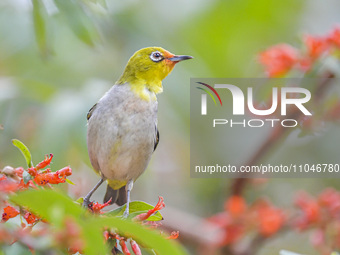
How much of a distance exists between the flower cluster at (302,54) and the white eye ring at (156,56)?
5.17 ft

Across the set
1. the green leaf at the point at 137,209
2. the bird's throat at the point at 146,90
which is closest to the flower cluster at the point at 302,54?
the bird's throat at the point at 146,90

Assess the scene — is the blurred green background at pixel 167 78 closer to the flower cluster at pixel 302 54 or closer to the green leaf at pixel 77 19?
the flower cluster at pixel 302 54

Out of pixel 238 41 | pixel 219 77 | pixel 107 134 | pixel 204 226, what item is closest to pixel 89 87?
pixel 107 134

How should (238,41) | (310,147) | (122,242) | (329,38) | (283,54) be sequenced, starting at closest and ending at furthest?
(122,242), (329,38), (283,54), (310,147), (238,41)

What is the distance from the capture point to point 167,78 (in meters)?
5.89

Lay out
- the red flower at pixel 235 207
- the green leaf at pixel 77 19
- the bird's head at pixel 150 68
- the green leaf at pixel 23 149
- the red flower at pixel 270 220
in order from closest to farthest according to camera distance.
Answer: the green leaf at pixel 23 149 < the green leaf at pixel 77 19 < the bird's head at pixel 150 68 < the red flower at pixel 270 220 < the red flower at pixel 235 207

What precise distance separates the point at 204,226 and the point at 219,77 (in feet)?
8.28

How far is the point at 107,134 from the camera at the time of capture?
3.28m

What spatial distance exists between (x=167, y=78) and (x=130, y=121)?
2669mm

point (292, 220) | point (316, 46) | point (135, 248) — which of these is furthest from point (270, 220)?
point (135, 248)

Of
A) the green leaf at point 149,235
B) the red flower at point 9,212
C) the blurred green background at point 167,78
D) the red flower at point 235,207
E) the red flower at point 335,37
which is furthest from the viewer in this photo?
the red flower at point 235,207

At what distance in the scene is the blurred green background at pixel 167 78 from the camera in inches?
202

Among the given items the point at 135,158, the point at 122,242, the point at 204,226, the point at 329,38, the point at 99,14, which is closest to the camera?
the point at 122,242

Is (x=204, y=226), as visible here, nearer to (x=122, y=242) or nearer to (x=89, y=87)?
(x=89, y=87)
